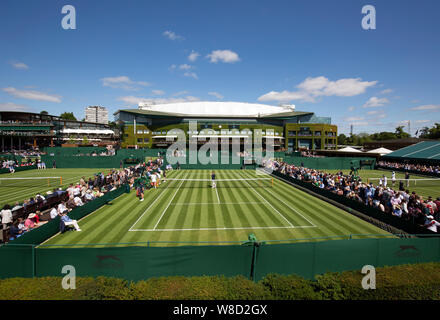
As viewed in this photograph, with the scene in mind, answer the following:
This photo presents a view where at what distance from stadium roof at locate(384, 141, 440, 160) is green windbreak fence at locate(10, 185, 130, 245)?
165 ft

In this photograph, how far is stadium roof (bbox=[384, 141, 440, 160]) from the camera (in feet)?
134

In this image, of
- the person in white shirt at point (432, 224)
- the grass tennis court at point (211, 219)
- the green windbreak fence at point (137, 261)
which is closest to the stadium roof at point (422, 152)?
the grass tennis court at point (211, 219)

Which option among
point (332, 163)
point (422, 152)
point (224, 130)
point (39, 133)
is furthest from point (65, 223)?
point (39, 133)

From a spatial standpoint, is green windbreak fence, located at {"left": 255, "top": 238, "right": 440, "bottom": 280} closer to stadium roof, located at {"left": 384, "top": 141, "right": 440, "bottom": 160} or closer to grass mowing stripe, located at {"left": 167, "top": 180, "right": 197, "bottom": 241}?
grass mowing stripe, located at {"left": 167, "top": 180, "right": 197, "bottom": 241}

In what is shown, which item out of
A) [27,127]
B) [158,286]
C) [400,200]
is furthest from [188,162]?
[27,127]

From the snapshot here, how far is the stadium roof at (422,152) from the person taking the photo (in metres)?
40.8

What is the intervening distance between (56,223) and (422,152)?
58.8 meters

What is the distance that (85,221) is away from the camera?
1451 cm

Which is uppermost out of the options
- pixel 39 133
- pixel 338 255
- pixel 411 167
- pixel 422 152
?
pixel 39 133

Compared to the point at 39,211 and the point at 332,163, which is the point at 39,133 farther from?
the point at 332,163

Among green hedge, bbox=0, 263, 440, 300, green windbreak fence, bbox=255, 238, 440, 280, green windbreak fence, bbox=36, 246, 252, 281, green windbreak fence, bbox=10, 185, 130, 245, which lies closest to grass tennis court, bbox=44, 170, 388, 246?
green windbreak fence, bbox=10, 185, 130, 245

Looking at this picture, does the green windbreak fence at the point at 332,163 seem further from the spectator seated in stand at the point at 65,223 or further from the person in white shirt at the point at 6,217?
the person in white shirt at the point at 6,217

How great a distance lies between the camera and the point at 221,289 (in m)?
5.90

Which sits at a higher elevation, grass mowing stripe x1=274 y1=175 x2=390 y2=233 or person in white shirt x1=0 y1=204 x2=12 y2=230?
person in white shirt x1=0 y1=204 x2=12 y2=230
